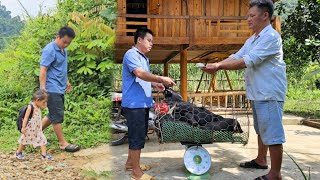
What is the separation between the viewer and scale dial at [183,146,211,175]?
311 cm

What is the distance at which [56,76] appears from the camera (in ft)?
12.8

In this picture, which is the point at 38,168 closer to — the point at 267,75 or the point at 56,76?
the point at 56,76

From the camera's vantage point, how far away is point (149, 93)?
2883 mm

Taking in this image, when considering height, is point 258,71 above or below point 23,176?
above

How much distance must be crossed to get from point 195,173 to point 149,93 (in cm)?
80

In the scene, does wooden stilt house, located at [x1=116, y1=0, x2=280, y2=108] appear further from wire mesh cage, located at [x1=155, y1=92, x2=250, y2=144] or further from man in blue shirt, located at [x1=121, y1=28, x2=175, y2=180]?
man in blue shirt, located at [x1=121, y1=28, x2=175, y2=180]

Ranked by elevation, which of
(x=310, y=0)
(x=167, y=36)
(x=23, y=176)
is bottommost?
(x=23, y=176)

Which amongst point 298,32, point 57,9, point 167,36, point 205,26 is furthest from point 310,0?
point 57,9

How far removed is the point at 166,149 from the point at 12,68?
353 centimetres

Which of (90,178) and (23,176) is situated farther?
(23,176)

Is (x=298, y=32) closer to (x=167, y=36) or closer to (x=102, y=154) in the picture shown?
(x=167, y=36)

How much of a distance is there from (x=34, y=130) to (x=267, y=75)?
2.47 meters

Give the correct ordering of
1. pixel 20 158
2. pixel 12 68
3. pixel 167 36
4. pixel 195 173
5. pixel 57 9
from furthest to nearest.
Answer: pixel 167 36 → pixel 12 68 → pixel 57 9 → pixel 20 158 → pixel 195 173

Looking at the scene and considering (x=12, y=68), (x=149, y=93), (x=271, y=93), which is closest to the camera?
(x=271, y=93)
